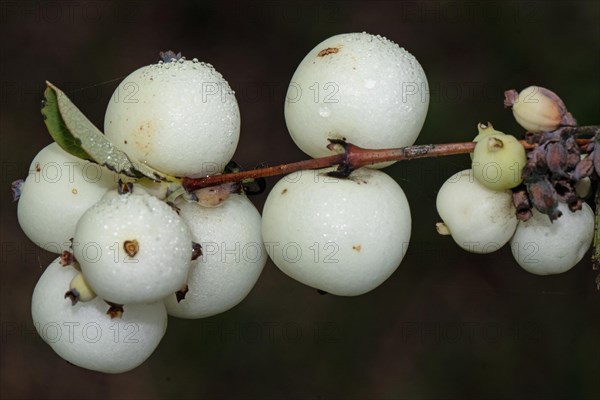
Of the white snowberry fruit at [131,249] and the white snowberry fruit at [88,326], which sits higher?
the white snowberry fruit at [131,249]

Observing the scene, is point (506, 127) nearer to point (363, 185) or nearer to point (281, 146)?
point (281, 146)

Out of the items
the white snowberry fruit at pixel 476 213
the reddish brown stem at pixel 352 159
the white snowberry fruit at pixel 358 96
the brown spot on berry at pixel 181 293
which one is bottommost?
the brown spot on berry at pixel 181 293

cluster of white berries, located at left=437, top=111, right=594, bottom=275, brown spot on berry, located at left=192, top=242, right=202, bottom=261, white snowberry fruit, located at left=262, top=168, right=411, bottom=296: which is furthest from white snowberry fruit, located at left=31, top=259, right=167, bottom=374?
cluster of white berries, located at left=437, top=111, right=594, bottom=275

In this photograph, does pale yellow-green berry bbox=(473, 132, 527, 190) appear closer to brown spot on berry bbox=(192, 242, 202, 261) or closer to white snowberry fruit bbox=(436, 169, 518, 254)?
white snowberry fruit bbox=(436, 169, 518, 254)

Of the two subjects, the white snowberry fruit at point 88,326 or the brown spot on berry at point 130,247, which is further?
the white snowberry fruit at point 88,326

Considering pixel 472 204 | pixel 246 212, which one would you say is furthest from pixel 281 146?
pixel 472 204

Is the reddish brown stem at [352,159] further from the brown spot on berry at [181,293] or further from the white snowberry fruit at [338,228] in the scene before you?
the brown spot on berry at [181,293]

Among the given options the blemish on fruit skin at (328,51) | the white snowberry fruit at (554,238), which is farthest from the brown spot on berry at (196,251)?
the white snowberry fruit at (554,238)
